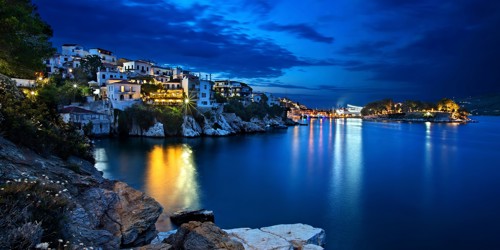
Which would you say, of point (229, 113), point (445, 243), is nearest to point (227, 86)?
point (229, 113)

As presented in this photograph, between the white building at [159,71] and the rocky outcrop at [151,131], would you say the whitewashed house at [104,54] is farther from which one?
the rocky outcrop at [151,131]

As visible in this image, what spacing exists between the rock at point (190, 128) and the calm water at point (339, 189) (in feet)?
36.8

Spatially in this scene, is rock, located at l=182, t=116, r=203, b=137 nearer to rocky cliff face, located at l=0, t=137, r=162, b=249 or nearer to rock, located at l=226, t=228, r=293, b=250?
rock, located at l=226, t=228, r=293, b=250

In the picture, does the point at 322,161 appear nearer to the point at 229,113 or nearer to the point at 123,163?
the point at 123,163

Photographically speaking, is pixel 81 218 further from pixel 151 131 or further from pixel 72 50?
pixel 72 50

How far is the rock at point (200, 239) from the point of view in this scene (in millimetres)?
7550

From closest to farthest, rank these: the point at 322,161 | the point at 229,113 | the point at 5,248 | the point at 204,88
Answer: the point at 5,248, the point at 322,161, the point at 204,88, the point at 229,113

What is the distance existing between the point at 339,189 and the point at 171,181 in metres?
11.3

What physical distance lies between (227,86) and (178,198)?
71.6 metres

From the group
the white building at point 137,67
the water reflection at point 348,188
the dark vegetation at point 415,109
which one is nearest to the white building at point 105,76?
the white building at point 137,67

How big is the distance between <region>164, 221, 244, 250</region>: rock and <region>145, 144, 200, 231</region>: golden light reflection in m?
4.51

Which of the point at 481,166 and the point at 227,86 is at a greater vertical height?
the point at 227,86

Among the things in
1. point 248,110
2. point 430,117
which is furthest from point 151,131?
point 430,117

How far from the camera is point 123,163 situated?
27.8 metres
